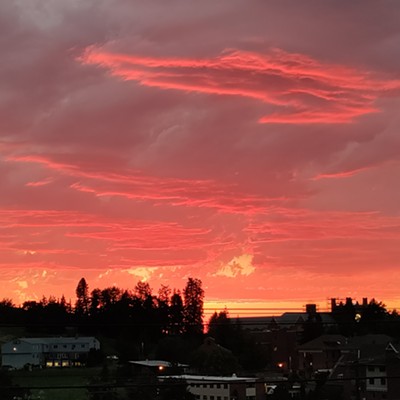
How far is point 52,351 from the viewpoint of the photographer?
40688 millimetres

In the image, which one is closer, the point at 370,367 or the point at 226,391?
the point at 370,367

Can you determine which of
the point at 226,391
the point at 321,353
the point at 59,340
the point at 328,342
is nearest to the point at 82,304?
the point at 59,340

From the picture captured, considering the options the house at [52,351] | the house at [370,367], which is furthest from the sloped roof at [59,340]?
the house at [370,367]

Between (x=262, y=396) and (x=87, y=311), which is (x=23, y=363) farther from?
(x=262, y=396)

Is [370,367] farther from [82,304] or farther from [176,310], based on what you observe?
[82,304]

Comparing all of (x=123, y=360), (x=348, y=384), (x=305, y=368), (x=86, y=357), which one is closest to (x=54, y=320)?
(x=123, y=360)

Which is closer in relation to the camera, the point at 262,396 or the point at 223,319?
the point at 262,396

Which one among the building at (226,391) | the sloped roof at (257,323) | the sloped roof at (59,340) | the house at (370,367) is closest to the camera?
the sloped roof at (257,323)

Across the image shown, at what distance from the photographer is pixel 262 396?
34.0m

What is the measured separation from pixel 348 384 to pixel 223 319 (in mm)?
7680

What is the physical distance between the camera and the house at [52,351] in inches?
1539

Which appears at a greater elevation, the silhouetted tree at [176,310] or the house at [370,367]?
the silhouetted tree at [176,310]

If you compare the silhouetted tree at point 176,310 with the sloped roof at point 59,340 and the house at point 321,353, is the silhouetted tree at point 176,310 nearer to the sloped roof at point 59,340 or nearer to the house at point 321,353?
the sloped roof at point 59,340

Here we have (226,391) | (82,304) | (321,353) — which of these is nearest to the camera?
(226,391)
